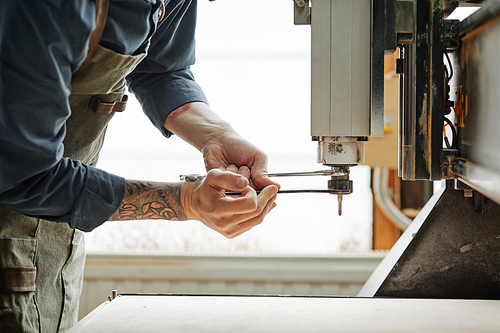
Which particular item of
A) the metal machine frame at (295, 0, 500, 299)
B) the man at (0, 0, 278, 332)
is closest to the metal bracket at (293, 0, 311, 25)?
the metal machine frame at (295, 0, 500, 299)

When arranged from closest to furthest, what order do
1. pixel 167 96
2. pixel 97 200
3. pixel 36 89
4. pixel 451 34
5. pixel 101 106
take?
1. pixel 36 89
2. pixel 97 200
3. pixel 451 34
4. pixel 101 106
5. pixel 167 96

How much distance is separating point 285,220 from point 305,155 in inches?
10.7

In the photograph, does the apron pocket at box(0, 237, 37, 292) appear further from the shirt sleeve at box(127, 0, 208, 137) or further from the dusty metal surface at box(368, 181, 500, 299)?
the dusty metal surface at box(368, 181, 500, 299)

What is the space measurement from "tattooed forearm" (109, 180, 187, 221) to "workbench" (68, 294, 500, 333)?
0.60 feet

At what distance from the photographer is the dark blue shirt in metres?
0.55

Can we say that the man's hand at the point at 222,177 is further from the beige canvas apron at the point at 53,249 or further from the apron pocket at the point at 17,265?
the apron pocket at the point at 17,265

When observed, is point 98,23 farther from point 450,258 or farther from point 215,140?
point 450,258

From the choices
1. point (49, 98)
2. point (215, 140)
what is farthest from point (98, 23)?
point (215, 140)

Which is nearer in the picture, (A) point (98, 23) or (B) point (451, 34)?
(A) point (98, 23)

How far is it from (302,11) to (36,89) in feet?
1.57

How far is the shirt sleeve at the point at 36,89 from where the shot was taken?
1.79 feet

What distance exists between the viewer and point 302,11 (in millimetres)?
766

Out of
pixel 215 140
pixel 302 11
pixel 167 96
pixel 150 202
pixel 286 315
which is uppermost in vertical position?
pixel 302 11

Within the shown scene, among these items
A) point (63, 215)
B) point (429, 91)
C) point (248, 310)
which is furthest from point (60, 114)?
point (429, 91)
